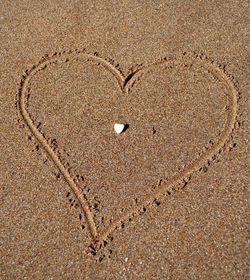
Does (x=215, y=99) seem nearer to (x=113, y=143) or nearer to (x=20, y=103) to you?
(x=113, y=143)

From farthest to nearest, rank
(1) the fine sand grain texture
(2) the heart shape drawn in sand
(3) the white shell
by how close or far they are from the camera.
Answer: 1. (3) the white shell
2. (2) the heart shape drawn in sand
3. (1) the fine sand grain texture

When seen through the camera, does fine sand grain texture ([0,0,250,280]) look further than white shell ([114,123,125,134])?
No

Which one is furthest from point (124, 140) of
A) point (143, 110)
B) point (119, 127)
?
point (143, 110)

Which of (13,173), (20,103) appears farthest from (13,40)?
(13,173)

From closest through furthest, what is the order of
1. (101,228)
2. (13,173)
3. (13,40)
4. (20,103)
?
1. (101,228)
2. (13,173)
3. (20,103)
4. (13,40)

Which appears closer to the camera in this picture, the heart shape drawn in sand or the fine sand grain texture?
the fine sand grain texture

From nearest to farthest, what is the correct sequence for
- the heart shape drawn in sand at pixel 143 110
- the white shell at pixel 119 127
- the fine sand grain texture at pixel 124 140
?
the fine sand grain texture at pixel 124 140 < the heart shape drawn in sand at pixel 143 110 < the white shell at pixel 119 127

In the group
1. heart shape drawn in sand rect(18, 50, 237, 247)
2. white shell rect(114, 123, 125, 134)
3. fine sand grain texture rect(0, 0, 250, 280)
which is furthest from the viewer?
white shell rect(114, 123, 125, 134)
